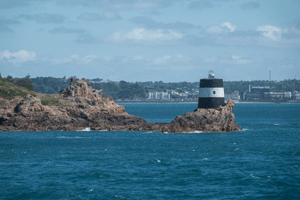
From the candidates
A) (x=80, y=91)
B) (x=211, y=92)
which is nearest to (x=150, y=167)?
(x=211, y=92)

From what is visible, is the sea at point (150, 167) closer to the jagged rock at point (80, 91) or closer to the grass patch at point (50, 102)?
the grass patch at point (50, 102)

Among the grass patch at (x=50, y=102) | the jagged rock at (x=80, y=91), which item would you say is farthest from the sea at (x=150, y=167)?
the jagged rock at (x=80, y=91)

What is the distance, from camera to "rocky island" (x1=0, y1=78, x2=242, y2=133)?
6694 centimetres

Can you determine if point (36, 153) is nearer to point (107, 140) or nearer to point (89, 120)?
point (107, 140)

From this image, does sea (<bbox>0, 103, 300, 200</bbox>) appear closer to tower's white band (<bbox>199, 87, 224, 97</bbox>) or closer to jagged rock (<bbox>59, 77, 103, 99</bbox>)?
tower's white band (<bbox>199, 87, 224, 97</bbox>)

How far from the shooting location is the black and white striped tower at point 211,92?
2648 inches

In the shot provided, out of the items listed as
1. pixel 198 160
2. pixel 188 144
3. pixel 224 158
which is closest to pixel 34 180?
pixel 198 160

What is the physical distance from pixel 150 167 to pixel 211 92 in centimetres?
2876

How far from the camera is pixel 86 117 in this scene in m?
75.6

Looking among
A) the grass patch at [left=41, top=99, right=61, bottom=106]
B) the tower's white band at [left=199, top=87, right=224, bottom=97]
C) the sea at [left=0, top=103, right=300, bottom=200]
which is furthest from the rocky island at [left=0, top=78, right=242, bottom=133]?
the sea at [left=0, top=103, right=300, bottom=200]

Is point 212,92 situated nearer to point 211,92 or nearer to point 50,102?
point 211,92

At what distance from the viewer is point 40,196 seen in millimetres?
32000

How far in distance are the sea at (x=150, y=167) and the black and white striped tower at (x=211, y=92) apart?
570cm

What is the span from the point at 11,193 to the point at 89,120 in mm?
43011
